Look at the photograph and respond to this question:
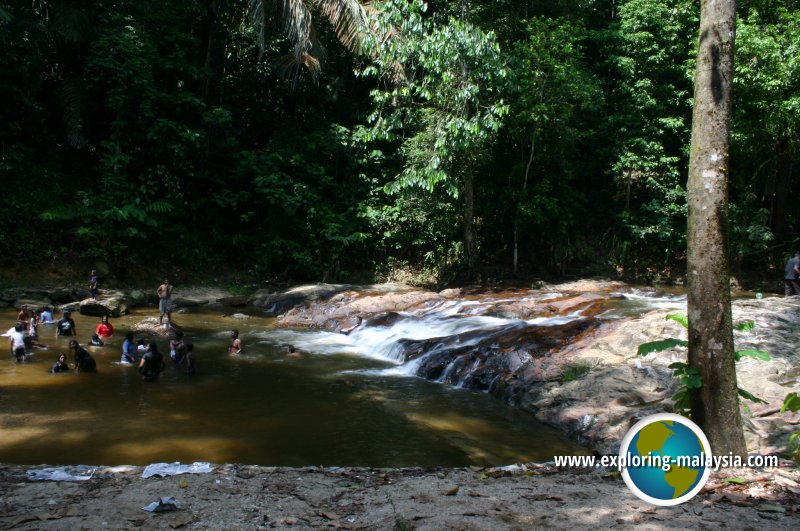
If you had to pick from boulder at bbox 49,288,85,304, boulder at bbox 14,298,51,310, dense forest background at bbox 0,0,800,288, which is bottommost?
boulder at bbox 14,298,51,310

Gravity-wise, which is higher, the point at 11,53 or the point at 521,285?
the point at 11,53

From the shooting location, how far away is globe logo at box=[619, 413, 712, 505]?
14.1ft

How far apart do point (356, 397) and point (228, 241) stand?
1480cm

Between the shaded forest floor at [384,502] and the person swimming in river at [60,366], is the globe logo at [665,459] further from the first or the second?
the person swimming in river at [60,366]

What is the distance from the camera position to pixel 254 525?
405 centimetres

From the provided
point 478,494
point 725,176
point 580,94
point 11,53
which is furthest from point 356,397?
point 11,53

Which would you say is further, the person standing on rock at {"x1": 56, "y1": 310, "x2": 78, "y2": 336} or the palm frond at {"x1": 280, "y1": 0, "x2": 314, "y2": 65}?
Answer: the palm frond at {"x1": 280, "y1": 0, "x2": 314, "y2": 65}

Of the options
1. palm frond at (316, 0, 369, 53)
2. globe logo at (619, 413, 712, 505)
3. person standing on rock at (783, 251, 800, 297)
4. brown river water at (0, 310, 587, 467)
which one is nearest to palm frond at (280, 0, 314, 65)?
palm frond at (316, 0, 369, 53)

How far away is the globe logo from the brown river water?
227cm

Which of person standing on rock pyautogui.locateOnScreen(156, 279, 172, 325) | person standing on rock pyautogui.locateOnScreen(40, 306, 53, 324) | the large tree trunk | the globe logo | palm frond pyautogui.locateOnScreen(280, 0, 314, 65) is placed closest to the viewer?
the globe logo

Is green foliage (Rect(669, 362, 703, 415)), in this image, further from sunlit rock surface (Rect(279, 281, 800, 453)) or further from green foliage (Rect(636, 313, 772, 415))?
sunlit rock surface (Rect(279, 281, 800, 453))

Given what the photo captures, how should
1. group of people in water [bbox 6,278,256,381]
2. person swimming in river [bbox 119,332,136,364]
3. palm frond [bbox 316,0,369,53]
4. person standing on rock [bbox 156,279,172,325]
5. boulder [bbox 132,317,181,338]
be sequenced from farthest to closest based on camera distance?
1. palm frond [bbox 316,0,369,53]
2. person standing on rock [bbox 156,279,172,325]
3. boulder [bbox 132,317,181,338]
4. person swimming in river [bbox 119,332,136,364]
5. group of people in water [bbox 6,278,256,381]

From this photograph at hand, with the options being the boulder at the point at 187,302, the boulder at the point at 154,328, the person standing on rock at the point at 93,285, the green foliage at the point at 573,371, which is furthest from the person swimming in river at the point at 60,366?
the green foliage at the point at 573,371

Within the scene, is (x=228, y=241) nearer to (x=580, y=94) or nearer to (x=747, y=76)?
(x=580, y=94)
